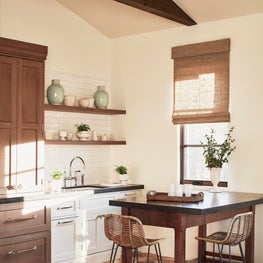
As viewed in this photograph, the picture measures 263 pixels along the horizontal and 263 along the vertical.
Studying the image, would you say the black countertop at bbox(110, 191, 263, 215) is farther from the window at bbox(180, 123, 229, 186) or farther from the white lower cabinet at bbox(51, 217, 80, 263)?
the white lower cabinet at bbox(51, 217, 80, 263)

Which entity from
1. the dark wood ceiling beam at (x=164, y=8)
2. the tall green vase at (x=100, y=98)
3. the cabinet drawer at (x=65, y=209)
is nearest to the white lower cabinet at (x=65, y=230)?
the cabinet drawer at (x=65, y=209)

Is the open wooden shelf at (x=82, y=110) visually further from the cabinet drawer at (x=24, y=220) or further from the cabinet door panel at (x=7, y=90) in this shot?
the cabinet drawer at (x=24, y=220)

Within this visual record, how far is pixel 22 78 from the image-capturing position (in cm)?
587

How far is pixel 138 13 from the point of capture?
6875 mm

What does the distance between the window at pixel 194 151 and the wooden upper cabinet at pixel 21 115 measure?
6.52 ft

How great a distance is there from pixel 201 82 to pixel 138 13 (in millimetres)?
1208

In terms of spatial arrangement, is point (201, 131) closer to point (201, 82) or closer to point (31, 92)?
point (201, 82)

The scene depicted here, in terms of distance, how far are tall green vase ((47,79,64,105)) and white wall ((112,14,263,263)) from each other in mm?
1214

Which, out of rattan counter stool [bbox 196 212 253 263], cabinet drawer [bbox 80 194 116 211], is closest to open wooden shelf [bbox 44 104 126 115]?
cabinet drawer [bbox 80 194 116 211]

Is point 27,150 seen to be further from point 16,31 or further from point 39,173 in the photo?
point 16,31

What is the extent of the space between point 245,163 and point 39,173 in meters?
2.43

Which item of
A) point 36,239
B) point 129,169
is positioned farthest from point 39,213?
point 129,169

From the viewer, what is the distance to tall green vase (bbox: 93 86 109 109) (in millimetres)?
7332

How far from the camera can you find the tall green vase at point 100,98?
7.33 meters
